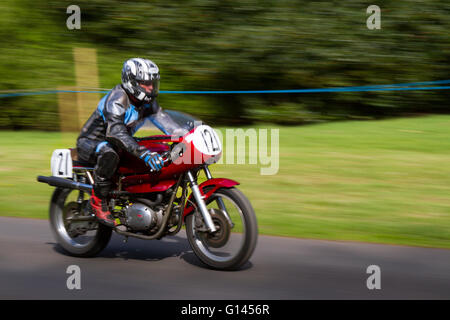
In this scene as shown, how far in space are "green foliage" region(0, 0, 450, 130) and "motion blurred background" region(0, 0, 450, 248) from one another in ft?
0.07

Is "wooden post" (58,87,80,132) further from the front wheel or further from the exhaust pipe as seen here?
the front wheel

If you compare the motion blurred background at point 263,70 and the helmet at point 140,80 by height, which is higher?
the motion blurred background at point 263,70

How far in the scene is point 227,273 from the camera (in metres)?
5.54

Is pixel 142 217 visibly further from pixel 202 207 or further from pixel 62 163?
pixel 62 163

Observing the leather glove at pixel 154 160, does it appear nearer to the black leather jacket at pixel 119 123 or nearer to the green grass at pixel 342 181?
the black leather jacket at pixel 119 123

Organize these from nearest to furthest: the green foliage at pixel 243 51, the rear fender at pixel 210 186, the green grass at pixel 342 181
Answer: the rear fender at pixel 210 186
the green grass at pixel 342 181
the green foliage at pixel 243 51

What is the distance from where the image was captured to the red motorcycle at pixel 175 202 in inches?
215

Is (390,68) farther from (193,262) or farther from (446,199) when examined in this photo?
(193,262)

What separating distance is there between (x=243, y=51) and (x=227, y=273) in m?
7.69

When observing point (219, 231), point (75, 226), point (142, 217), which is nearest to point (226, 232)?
point (219, 231)

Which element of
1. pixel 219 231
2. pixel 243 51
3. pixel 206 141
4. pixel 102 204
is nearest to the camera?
pixel 206 141

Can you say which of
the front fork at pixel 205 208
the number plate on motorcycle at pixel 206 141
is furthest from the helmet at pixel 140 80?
the front fork at pixel 205 208

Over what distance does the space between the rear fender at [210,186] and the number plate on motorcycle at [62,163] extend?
1.23m

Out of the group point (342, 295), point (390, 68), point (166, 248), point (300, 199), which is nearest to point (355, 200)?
point (300, 199)
